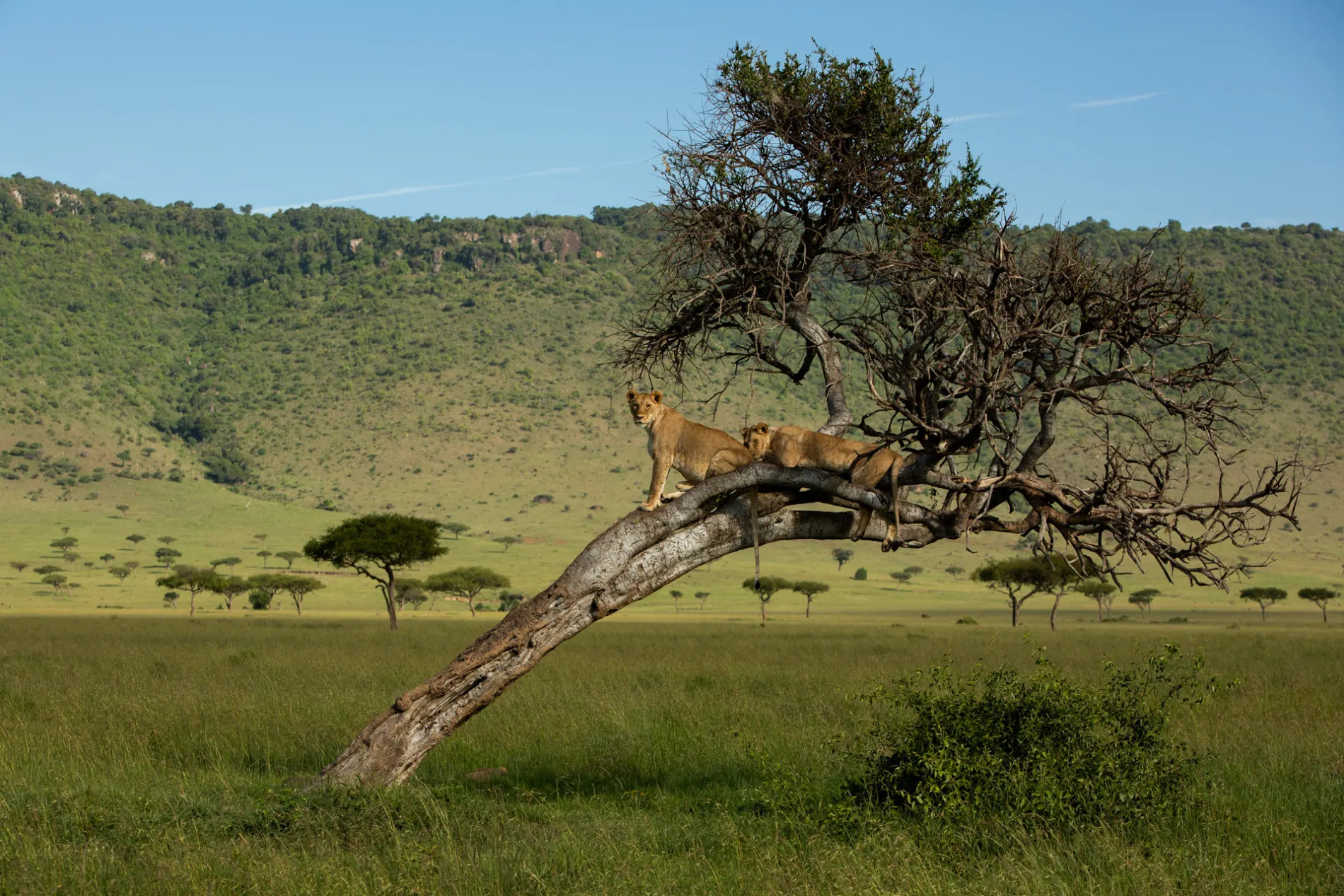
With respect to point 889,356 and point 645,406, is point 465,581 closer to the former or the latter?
point 645,406

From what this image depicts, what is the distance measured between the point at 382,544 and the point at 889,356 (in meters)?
44.4

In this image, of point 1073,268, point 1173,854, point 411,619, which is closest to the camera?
point 1173,854

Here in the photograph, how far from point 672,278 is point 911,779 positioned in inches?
198

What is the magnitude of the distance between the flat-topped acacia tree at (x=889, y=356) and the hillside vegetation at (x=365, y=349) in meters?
87.5

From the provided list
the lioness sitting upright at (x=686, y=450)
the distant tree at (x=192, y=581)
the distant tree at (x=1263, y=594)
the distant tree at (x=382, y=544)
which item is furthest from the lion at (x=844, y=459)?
the distant tree at (x=1263, y=594)

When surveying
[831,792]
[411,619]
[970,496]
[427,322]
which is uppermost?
[427,322]

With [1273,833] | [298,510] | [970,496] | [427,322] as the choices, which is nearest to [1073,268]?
[970,496]

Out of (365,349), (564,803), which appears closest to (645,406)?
(564,803)

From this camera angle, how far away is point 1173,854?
7836 mm

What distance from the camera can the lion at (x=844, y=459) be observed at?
941cm

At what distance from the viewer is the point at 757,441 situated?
33.1 feet

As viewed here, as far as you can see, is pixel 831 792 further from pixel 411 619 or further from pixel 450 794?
pixel 411 619

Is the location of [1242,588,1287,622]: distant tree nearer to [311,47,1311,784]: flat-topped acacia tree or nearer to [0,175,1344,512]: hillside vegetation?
[0,175,1344,512]: hillside vegetation

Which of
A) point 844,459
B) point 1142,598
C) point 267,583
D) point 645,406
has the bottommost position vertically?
point 1142,598
